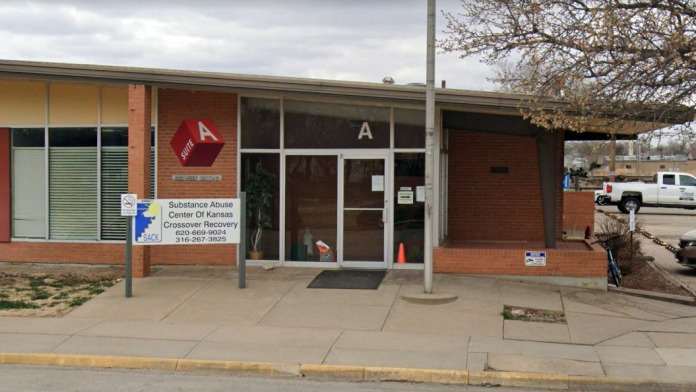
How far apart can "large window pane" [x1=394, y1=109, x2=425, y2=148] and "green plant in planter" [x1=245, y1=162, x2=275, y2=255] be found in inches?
101

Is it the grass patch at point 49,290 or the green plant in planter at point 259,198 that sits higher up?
the green plant in planter at point 259,198

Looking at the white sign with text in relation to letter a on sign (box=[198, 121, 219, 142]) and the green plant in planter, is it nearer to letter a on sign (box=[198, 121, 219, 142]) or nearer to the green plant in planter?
the green plant in planter

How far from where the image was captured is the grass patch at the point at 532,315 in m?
10.4

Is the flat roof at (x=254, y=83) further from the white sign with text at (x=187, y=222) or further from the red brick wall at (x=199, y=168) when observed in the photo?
the white sign with text at (x=187, y=222)

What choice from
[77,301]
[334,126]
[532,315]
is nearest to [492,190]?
[334,126]

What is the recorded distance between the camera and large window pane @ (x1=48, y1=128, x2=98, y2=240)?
14625mm

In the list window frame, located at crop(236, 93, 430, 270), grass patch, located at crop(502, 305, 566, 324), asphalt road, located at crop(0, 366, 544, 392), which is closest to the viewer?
asphalt road, located at crop(0, 366, 544, 392)

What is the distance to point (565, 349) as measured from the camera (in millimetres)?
→ 8797

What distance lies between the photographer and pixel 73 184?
14734 mm

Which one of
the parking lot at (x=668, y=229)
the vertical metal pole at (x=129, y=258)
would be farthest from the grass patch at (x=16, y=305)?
the parking lot at (x=668, y=229)

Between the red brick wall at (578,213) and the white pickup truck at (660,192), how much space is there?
18099 mm

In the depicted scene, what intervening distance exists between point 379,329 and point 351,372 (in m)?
1.90

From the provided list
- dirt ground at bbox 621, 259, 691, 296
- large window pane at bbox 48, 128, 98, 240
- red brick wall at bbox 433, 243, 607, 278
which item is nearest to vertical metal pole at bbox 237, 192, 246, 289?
red brick wall at bbox 433, 243, 607, 278

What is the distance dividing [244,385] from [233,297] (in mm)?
4193
